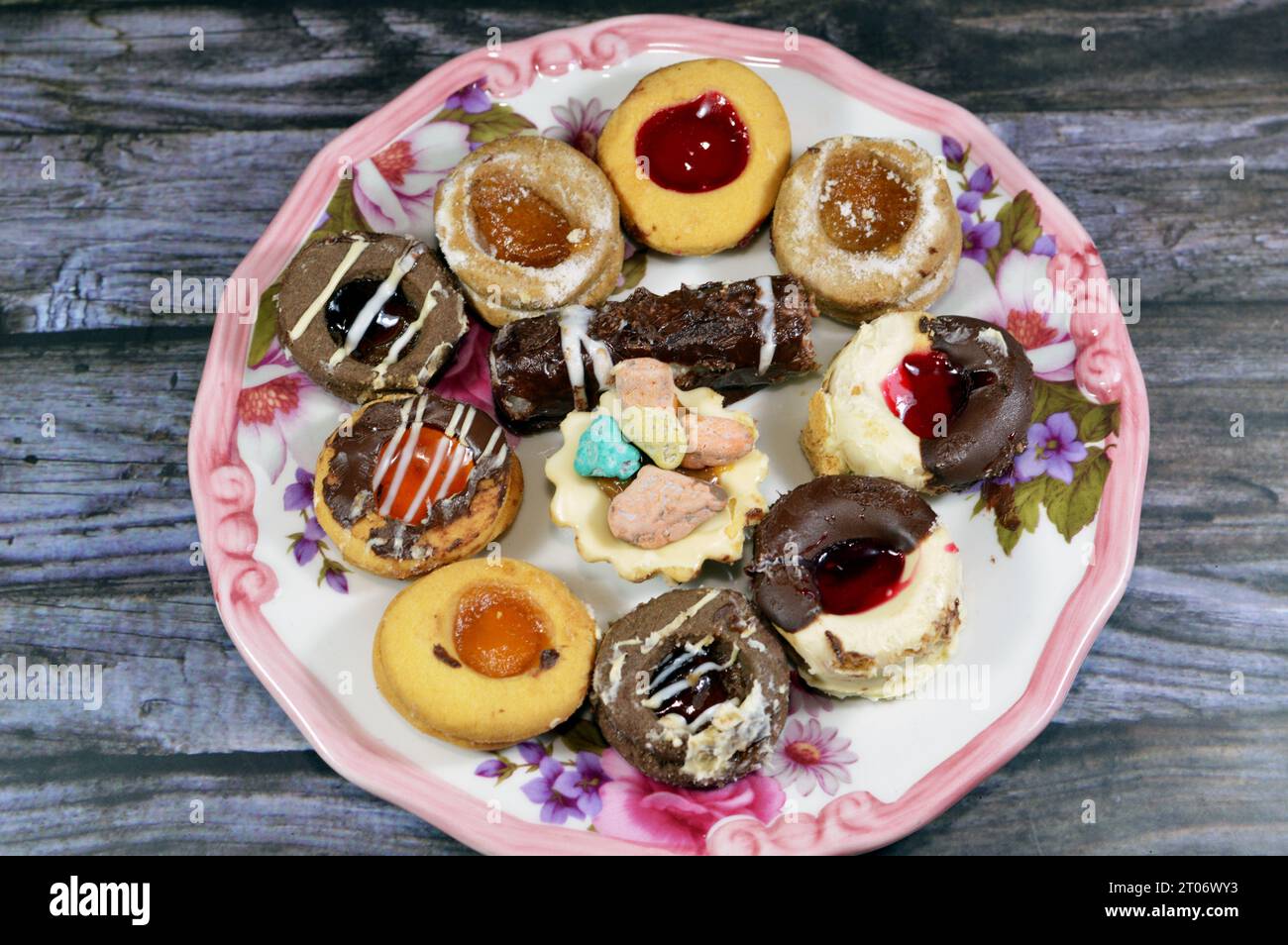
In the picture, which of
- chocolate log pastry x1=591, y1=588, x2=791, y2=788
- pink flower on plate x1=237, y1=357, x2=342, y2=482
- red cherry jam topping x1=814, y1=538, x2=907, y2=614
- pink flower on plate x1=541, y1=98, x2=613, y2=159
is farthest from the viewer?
pink flower on plate x1=541, y1=98, x2=613, y2=159

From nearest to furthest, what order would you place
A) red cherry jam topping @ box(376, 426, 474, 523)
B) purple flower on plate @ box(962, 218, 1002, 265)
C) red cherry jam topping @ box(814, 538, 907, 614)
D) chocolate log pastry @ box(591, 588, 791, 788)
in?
chocolate log pastry @ box(591, 588, 791, 788) < red cherry jam topping @ box(814, 538, 907, 614) < red cherry jam topping @ box(376, 426, 474, 523) < purple flower on plate @ box(962, 218, 1002, 265)

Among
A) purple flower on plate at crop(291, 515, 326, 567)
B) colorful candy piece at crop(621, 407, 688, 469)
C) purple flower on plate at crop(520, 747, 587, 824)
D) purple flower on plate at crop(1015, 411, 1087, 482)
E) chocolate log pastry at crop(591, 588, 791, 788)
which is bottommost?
purple flower on plate at crop(520, 747, 587, 824)

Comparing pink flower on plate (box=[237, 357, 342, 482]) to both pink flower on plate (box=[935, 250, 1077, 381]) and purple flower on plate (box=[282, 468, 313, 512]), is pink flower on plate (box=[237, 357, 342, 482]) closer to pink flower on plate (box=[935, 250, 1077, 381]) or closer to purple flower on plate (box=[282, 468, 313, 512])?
purple flower on plate (box=[282, 468, 313, 512])

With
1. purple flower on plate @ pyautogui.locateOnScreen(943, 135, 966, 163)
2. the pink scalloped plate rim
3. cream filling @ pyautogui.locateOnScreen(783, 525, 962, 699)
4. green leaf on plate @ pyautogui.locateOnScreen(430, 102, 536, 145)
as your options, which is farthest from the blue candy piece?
purple flower on plate @ pyautogui.locateOnScreen(943, 135, 966, 163)

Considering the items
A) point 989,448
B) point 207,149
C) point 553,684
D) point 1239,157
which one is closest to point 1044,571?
point 989,448

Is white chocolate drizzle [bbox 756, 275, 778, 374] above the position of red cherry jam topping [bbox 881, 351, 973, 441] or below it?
above
